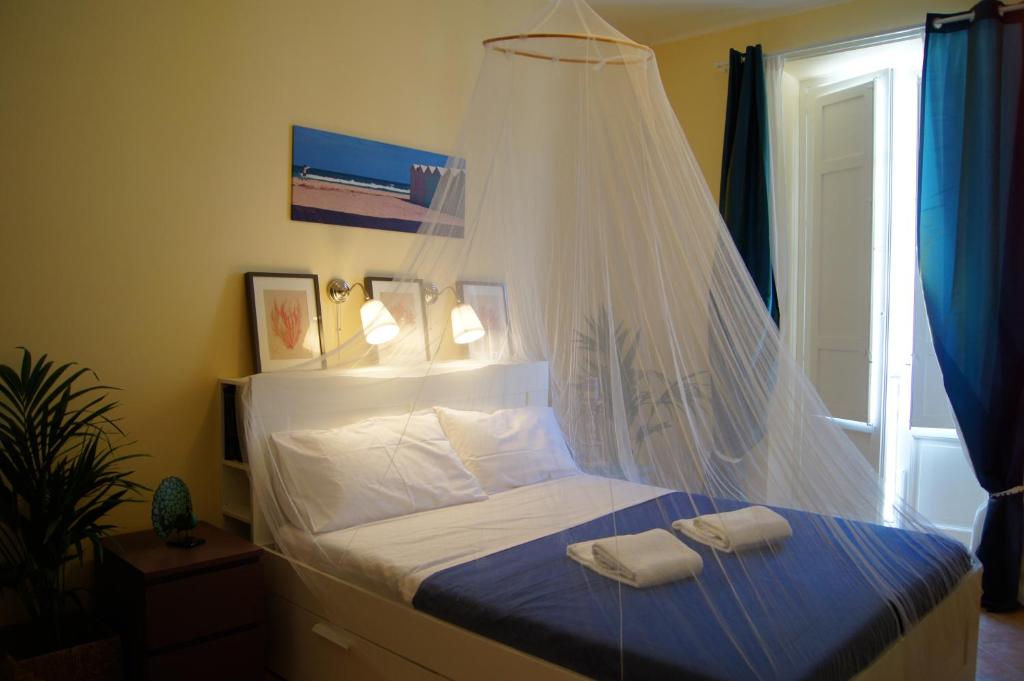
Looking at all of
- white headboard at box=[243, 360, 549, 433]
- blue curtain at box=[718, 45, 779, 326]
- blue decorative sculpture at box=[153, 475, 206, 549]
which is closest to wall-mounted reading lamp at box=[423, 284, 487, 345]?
white headboard at box=[243, 360, 549, 433]

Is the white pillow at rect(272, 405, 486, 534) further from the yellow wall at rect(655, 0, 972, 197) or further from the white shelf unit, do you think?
the yellow wall at rect(655, 0, 972, 197)

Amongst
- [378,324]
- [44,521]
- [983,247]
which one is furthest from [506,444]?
[983,247]

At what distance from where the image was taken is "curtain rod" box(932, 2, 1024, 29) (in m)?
3.68

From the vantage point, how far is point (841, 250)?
4363 mm

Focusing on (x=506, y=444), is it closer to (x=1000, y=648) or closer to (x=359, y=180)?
(x=359, y=180)

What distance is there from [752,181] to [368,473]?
8.96 ft

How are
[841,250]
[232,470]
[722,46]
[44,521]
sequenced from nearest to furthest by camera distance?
[44,521] → [232,470] → [841,250] → [722,46]

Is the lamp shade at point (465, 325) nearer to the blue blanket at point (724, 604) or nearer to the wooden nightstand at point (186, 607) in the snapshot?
the blue blanket at point (724, 604)

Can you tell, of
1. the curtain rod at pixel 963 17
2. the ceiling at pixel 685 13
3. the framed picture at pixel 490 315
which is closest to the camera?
the framed picture at pixel 490 315

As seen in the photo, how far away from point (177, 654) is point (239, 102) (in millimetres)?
2059

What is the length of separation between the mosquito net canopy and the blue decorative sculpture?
285mm

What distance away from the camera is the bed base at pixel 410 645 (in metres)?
2.21

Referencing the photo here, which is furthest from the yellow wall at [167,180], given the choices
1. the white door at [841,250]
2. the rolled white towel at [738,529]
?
the white door at [841,250]

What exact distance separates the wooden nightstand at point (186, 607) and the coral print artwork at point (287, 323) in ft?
2.81
